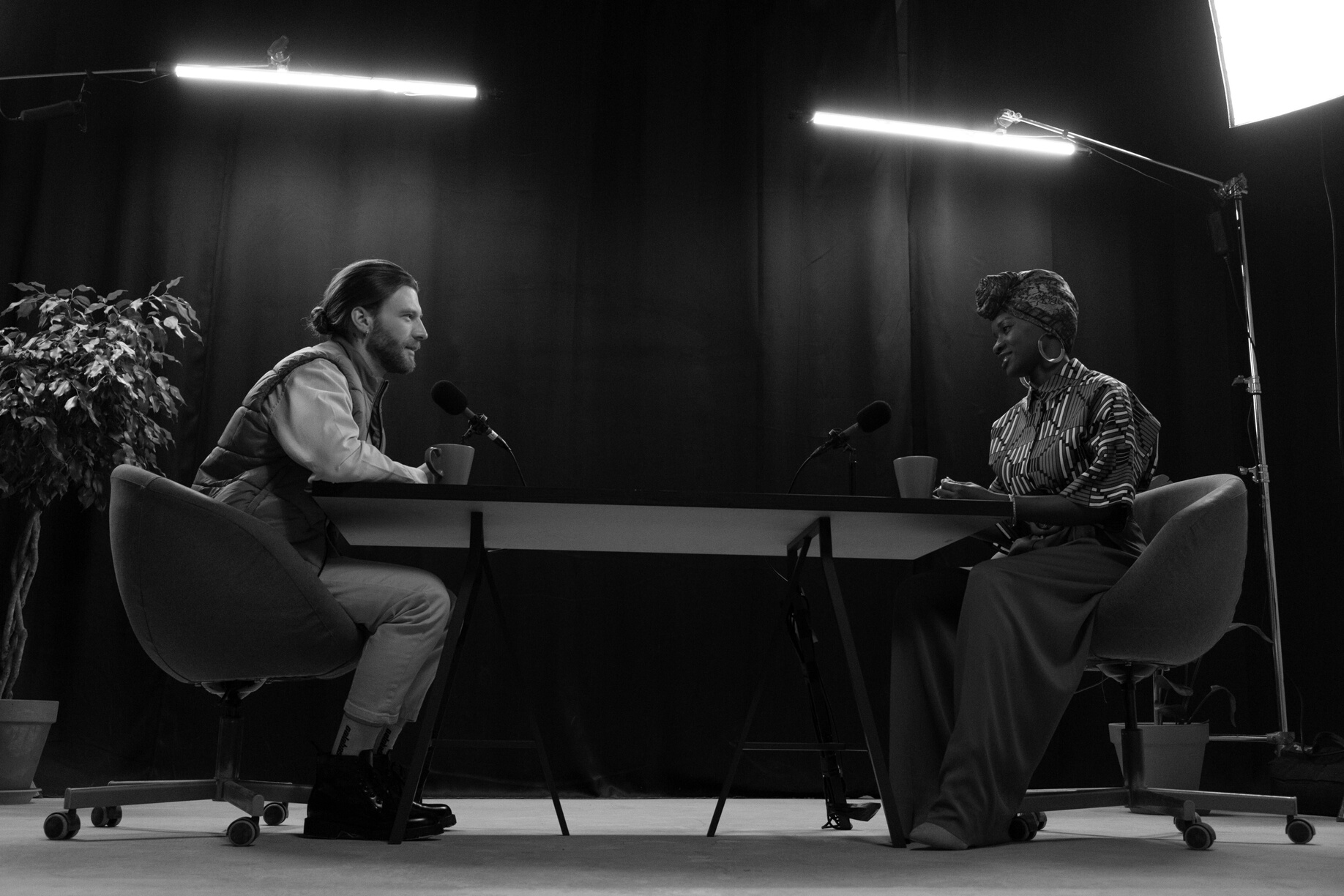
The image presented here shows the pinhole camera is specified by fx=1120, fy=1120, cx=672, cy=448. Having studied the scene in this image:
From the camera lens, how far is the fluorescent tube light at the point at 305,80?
3.83 m

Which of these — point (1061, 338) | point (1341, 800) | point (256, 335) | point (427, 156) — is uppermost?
point (427, 156)

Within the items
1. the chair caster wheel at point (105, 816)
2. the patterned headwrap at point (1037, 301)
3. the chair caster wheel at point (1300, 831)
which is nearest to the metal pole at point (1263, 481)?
the chair caster wheel at point (1300, 831)

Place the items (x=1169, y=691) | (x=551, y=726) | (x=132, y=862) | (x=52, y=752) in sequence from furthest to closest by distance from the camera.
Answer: (x=1169, y=691) < (x=551, y=726) < (x=52, y=752) < (x=132, y=862)

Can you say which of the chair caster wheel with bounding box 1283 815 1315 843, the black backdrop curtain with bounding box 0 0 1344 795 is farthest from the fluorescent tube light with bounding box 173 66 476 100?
the chair caster wheel with bounding box 1283 815 1315 843

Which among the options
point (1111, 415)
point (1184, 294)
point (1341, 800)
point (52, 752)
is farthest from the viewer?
point (1184, 294)

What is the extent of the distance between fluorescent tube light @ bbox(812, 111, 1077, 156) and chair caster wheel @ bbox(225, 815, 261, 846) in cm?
322

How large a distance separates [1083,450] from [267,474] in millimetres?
1764

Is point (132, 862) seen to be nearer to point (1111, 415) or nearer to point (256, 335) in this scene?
point (1111, 415)

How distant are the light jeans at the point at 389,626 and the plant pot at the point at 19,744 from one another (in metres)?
1.55

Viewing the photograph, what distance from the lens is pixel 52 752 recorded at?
3604 millimetres

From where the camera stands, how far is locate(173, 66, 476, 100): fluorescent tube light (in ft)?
12.6

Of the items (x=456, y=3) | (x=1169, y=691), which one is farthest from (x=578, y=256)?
(x=1169, y=691)

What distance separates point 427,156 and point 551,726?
2.14 metres

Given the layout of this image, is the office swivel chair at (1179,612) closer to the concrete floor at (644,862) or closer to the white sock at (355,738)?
the concrete floor at (644,862)
